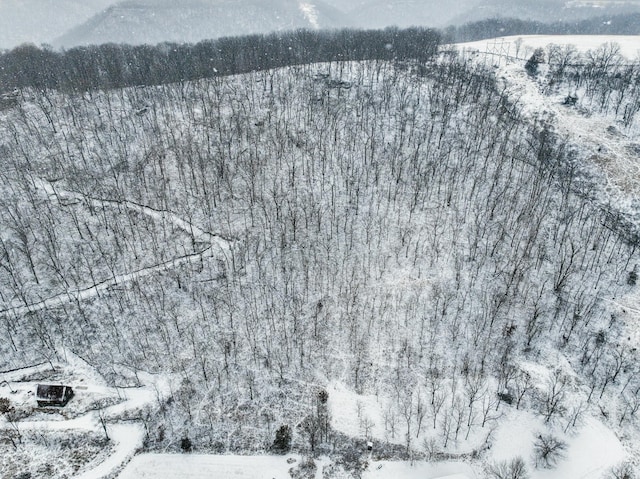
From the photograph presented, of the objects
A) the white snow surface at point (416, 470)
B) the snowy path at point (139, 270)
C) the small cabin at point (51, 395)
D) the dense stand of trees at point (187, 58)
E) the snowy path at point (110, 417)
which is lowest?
the white snow surface at point (416, 470)

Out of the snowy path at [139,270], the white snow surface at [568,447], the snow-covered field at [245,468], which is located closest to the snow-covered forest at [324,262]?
the snowy path at [139,270]

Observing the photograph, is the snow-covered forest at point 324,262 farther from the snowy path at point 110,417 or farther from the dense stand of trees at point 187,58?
the dense stand of trees at point 187,58

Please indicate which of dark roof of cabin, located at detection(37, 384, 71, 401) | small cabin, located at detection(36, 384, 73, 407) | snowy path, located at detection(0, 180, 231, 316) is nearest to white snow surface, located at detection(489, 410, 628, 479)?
snowy path, located at detection(0, 180, 231, 316)

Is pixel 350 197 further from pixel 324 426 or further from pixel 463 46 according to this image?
pixel 463 46

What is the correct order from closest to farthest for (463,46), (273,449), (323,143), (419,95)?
(273,449), (323,143), (419,95), (463,46)

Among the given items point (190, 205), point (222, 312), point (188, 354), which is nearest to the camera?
point (188, 354)

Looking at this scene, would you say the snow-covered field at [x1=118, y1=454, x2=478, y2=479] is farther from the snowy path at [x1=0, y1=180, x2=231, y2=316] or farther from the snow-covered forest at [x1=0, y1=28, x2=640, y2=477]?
the snowy path at [x1=0, y1=180, x2=231, y2=316]

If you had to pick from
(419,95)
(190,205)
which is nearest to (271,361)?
(190,205)
